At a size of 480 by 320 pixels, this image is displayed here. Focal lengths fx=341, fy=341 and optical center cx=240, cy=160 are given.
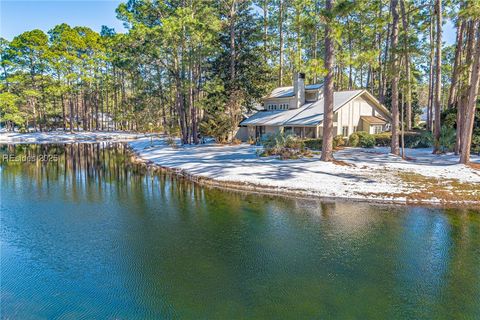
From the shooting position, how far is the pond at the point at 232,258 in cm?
749

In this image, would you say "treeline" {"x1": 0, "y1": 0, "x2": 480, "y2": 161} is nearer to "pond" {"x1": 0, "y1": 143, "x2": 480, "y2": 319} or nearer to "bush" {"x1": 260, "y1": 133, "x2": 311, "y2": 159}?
"bush" {"x1": 260, "y1": 133, "x2": 311, "y2": 159}

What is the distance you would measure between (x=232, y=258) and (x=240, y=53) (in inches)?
1340

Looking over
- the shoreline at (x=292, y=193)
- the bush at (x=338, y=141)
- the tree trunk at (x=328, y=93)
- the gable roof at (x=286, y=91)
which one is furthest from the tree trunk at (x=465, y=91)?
the gable roof at (x=286, y=91)

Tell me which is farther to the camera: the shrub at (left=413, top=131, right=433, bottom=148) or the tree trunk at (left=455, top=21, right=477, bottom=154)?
the shrub at (left=413, top=131, right=433, bottom=148)

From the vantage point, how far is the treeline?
75.3 ft

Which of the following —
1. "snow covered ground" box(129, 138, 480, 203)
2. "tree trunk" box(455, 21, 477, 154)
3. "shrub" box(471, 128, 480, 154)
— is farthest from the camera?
"shrub" box(471, 128, 480, 154)

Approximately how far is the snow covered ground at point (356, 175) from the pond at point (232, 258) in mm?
1423

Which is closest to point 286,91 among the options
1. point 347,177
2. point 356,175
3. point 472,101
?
point 356,175

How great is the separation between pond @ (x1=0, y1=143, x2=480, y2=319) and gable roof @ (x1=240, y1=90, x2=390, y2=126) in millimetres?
16849

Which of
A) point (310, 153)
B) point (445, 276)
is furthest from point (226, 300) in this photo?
point (310, 153)

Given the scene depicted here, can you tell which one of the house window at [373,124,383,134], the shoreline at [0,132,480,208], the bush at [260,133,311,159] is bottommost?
the shoreline at [0,132,480,208]

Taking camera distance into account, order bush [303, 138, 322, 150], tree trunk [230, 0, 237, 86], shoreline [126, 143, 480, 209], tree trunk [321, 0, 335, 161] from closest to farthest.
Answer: shoreline [126, 143, 480, 209] < tree trunk [321, 0, 335, 161] < bush [303, 138, 322, 150] < tree trunk [230, 0, 237, 86]

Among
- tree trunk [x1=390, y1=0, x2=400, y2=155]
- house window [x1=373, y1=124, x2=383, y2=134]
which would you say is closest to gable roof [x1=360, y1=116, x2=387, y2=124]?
house window [x1=373, y1=124, x2=383, y2=134]

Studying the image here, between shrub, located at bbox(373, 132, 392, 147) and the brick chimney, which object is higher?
the brick chimney
